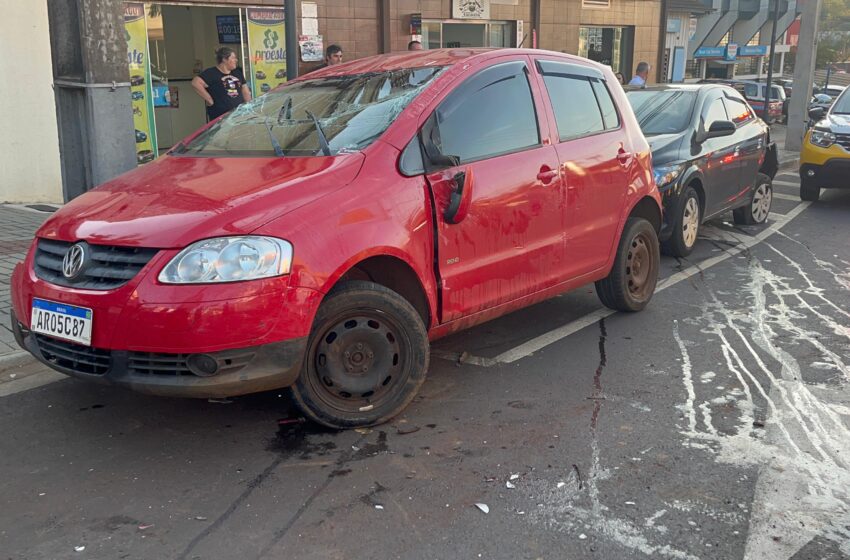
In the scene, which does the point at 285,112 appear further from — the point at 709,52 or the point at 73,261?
the point at 709,52

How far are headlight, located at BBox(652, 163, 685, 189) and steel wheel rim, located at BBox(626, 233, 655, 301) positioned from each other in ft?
5.70

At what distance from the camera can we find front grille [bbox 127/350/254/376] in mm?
3580

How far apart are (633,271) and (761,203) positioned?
15.8 ft

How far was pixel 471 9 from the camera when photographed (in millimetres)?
16969

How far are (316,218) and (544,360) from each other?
2.07 meters

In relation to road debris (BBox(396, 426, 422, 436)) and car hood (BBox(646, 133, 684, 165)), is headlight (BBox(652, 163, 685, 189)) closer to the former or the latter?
car hood (BBox(646, 133, 684, 165))

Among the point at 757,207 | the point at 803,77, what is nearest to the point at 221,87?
the point at 757,207

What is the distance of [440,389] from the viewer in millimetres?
4754

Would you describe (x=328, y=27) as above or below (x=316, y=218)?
above

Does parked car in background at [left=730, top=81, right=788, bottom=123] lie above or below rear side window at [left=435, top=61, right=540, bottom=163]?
below

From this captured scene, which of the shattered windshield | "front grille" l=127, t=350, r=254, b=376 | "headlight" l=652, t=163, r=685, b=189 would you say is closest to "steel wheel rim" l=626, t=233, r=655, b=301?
"headlight" l=652, t=163, r=685, b=189

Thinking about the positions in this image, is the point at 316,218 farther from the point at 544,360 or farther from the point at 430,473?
the point at 544,360

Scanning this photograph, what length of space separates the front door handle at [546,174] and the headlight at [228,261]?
74.5 inches

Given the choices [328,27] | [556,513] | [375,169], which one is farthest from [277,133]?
[328,27]
